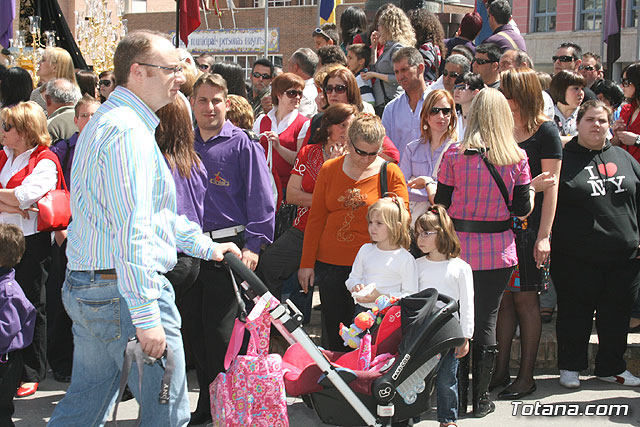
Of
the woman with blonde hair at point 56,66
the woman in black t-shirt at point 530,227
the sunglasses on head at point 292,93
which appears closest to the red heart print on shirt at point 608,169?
the woman in black t-shirt at point 530,227

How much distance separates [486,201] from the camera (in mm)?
5121

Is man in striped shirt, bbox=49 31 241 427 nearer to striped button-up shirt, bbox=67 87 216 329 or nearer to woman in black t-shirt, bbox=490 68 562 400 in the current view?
striped button-up shirt, bbox=67 87 216 329

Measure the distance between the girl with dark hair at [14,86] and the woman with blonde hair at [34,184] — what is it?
4.97ft

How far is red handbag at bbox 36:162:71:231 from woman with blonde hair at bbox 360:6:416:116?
3562 mm

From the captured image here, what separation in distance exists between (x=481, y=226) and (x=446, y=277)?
0.49m

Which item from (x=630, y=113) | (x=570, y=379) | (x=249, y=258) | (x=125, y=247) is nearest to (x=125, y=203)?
(x=125, y=247)

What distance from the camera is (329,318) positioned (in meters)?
5.37

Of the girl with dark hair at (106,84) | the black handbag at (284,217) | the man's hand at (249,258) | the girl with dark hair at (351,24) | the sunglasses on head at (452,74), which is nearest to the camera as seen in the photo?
the man's hand at (249,258)

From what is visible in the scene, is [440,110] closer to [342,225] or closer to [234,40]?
[342,225]

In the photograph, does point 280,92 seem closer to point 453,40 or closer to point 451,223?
point 451,223

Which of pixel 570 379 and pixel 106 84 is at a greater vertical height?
pixel 106 84

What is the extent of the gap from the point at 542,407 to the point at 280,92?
327 centimetres

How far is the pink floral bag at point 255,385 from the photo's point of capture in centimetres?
393

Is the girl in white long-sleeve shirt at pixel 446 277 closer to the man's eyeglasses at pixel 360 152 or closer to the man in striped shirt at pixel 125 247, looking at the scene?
the man's eyeglasses at pixel 360 152
